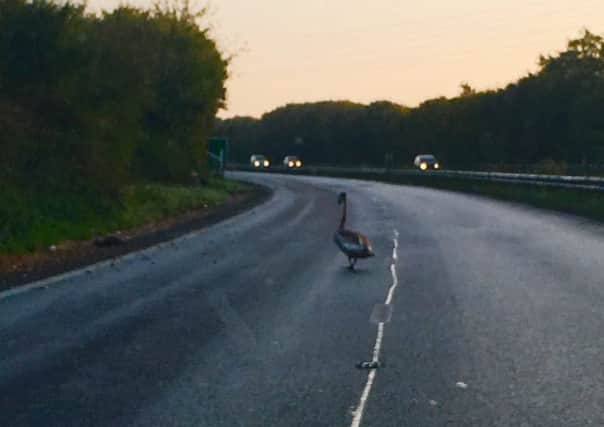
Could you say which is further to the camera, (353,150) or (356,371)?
(353,150)

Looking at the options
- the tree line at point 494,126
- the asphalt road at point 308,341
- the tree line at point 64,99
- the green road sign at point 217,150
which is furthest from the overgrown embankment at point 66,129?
the tree line at point 494,126

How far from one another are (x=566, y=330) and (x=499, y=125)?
9399 cm

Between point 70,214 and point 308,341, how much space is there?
1775 cm

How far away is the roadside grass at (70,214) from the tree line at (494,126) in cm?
2935

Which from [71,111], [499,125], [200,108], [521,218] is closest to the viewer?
[71,111]

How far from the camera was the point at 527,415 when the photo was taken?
27.3 ft

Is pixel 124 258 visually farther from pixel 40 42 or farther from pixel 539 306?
pixel 40 42

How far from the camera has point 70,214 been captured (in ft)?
93.7

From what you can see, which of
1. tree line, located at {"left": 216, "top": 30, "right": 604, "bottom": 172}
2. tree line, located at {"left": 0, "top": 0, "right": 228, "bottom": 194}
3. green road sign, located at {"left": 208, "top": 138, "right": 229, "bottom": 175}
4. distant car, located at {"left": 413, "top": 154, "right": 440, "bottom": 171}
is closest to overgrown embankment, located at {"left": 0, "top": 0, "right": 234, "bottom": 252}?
tree line, located at {"left": 0, "top": 0, "right": 228, "bottom": 194}

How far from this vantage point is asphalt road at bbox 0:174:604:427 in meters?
8.58

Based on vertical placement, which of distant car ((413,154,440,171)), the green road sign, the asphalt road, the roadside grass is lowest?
distant car ((413,154,440,171))

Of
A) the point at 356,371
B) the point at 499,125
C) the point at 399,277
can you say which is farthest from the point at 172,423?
the point at 499,125

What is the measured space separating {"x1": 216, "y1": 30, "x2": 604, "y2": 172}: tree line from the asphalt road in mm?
43471

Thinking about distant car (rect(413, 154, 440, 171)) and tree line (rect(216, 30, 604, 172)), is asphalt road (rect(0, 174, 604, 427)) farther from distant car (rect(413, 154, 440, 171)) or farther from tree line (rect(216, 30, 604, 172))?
distant car (rect(413, 154, 440, 171))
